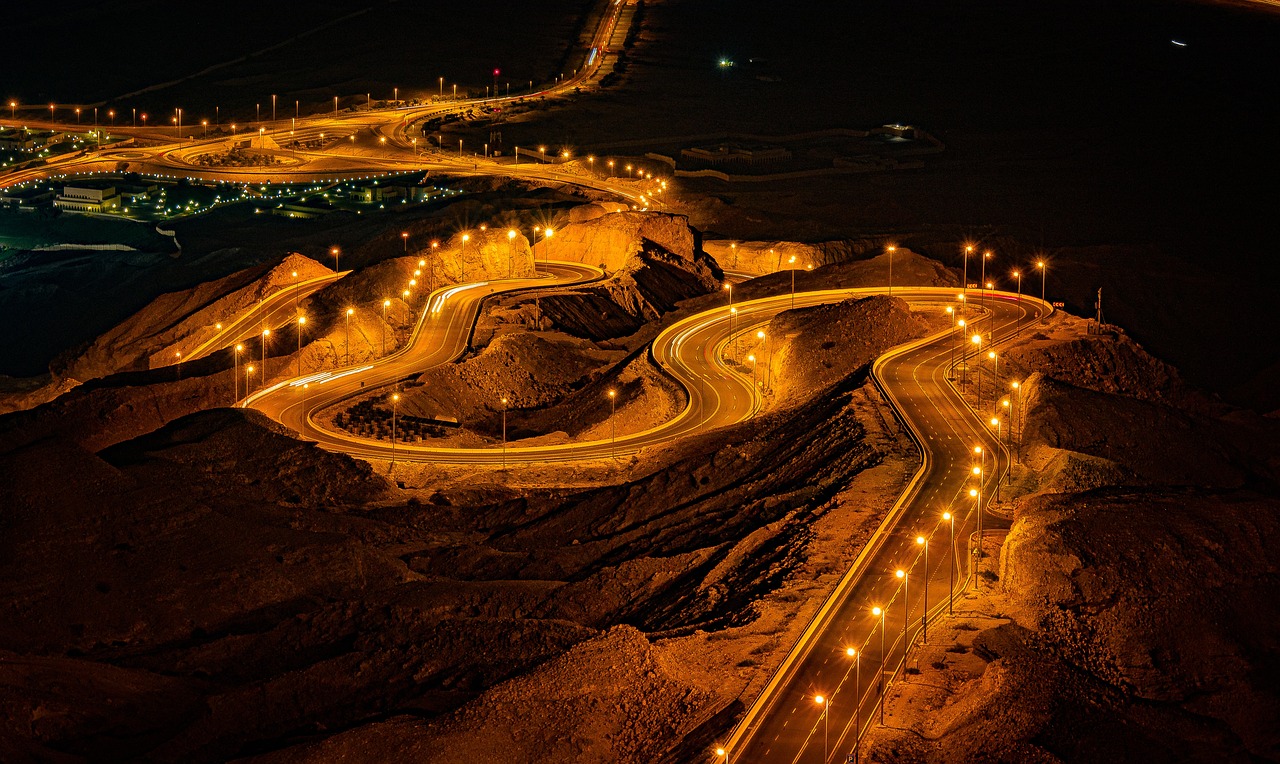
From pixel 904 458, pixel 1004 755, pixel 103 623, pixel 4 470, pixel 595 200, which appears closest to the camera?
pixel 1004 755

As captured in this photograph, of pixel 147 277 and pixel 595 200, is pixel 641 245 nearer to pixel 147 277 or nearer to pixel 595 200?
pixel 595 200

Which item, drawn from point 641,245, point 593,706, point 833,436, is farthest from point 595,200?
point 593,706

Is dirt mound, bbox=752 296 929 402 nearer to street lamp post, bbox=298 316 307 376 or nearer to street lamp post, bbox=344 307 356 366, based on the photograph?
street lamp post, bbox=344 307 356 366

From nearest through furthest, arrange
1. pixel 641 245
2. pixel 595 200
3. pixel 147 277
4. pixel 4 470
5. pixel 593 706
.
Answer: pixel 593 706 < pixel 4 470 < pixel 641 245 < pixel 147 277 < pixel 595 200

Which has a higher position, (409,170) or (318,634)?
(409,170)

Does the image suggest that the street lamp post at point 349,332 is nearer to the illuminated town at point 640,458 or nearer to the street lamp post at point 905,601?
the illuminated town at point 640,458

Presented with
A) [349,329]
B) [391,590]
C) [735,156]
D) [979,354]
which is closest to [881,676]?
[391,590]

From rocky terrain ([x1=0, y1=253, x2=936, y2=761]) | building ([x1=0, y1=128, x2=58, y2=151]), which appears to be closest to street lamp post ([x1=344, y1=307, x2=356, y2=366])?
rocky terrain ([x1=0, y1=253, x2=936, y2=761])
